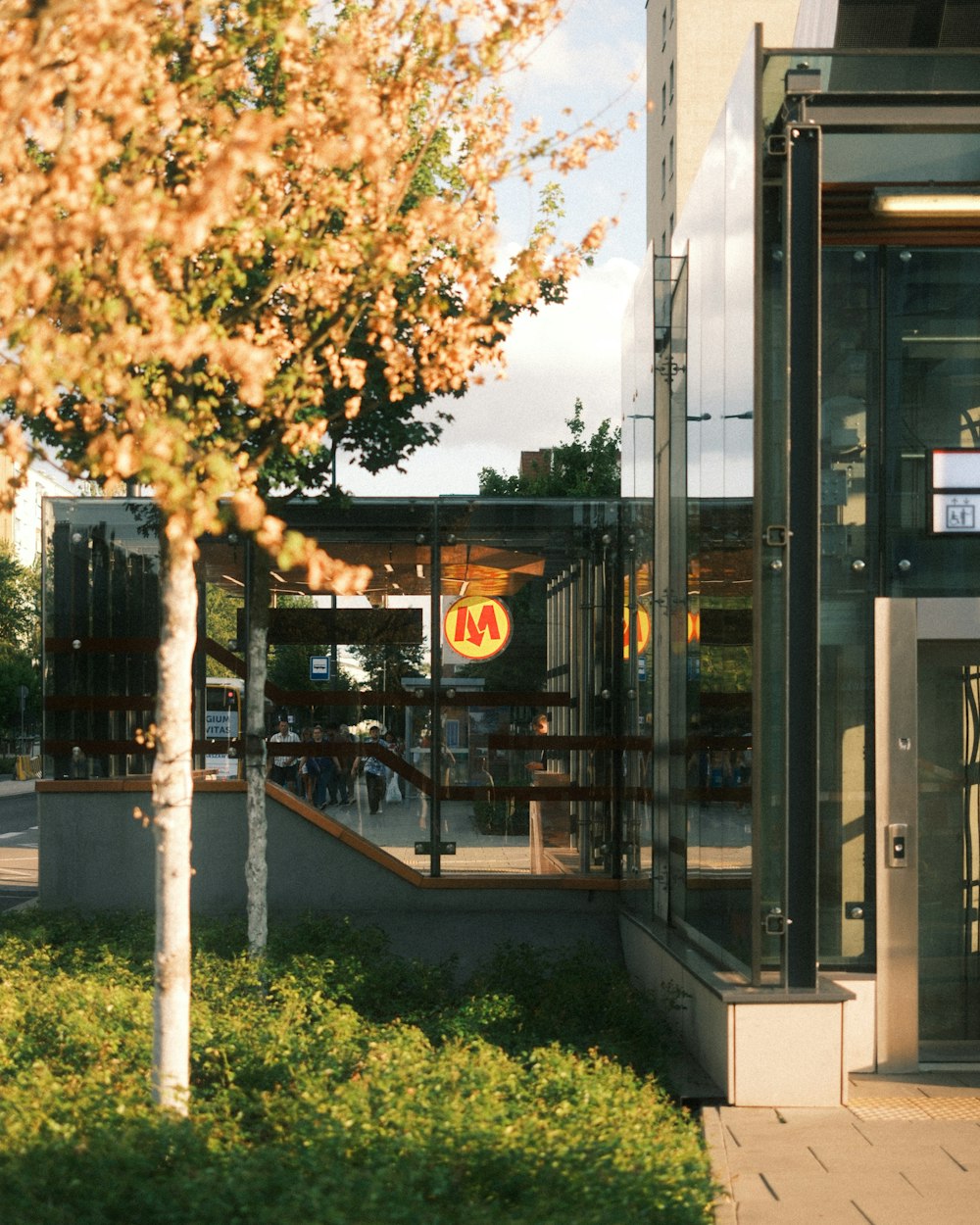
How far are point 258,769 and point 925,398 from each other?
4.59 meters

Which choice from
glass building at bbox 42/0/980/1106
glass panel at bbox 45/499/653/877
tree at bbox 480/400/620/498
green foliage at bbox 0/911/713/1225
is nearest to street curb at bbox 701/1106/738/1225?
green foliage at bbox 0/911/713/1225

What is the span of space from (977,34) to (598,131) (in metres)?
3.98

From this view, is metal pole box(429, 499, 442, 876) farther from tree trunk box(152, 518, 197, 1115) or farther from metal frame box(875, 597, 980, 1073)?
tree trunk box(152, 518, 197, 1115)

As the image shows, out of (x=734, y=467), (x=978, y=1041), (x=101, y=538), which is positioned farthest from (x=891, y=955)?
(x=101, y=538)

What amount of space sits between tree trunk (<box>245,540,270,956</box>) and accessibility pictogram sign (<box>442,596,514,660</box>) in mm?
2124

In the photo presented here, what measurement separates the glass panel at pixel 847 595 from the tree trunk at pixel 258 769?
338cm

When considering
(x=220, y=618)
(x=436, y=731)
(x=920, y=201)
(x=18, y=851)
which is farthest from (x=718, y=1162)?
(x=18, y=851)

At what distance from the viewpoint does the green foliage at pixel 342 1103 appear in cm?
438

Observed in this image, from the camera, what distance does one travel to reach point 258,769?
386 inches

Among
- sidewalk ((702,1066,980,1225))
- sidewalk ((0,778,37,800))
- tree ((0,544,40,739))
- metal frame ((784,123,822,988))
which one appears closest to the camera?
sidewalk ((702,1066,980,1225))

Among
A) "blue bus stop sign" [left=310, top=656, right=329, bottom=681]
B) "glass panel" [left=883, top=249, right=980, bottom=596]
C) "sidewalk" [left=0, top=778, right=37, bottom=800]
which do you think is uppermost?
"glass panel" [left=883, top=249, right=980, bottom=596]

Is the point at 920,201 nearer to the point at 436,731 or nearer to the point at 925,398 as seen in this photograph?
the point at 925,398

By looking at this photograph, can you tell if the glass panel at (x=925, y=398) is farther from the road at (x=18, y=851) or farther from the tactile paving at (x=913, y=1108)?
the road at (x=18, y=851)

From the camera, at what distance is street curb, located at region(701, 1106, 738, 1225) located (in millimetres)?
5346
